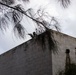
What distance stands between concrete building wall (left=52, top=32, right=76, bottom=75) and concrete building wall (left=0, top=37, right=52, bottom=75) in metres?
0.20

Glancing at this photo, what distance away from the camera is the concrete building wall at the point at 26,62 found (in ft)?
33.3

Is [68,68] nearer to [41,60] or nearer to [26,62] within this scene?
[41,60]

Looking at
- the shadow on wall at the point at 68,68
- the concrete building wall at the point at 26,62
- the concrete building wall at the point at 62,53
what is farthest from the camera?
the concrete building wall at the point at 26,62

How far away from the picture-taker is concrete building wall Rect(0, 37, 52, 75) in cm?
1015

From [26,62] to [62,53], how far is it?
193 cm

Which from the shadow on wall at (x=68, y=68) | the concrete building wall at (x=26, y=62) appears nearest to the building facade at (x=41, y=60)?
the concrete building wall at (x=26, y=62)

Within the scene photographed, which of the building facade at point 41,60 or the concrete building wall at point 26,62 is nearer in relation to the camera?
the building facade at point 41,60

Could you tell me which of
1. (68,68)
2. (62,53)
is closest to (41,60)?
(62,53)

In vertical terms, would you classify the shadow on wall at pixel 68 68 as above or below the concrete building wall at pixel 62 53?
below

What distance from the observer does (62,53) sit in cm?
1030

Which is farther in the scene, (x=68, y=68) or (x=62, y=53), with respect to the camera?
(x=62, y=53)

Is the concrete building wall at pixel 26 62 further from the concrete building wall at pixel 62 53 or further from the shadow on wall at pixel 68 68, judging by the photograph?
the shadow on wall at pixel 68 68

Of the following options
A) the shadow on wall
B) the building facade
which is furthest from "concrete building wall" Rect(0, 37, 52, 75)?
the shadow on wall

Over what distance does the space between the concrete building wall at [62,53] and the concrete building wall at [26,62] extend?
0.67ft
